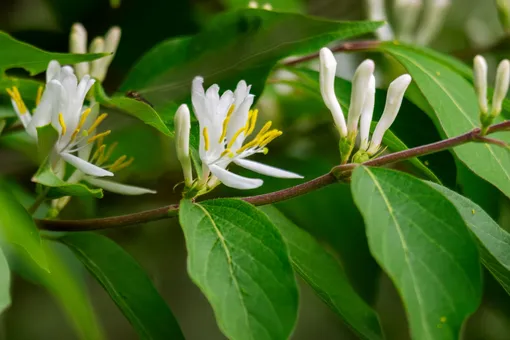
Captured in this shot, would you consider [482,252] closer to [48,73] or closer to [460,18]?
[48,73]

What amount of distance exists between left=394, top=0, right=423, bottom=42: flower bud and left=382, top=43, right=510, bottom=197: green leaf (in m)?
0.34

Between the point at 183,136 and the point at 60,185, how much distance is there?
90 mm

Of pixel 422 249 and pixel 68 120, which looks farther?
pixel 68 120

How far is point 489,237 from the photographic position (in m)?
0.46

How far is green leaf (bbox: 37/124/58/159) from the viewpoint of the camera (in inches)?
20.0

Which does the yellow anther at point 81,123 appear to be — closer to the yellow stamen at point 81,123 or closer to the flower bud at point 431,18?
the yellow stamen at point 81,123

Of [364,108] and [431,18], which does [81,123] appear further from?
[431,18]

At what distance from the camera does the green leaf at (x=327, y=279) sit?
505 mm

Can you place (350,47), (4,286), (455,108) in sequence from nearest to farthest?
1. (4,286)
2. (455,108)
3. (350,47)

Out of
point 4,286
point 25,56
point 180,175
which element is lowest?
point 180,175

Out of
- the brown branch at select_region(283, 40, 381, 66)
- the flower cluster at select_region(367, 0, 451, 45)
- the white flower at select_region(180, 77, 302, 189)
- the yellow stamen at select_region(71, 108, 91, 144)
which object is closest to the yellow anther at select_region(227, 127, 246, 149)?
the white flower at select_region(180, 77, 302, 189)

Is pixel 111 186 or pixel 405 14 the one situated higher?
pixel 405 14

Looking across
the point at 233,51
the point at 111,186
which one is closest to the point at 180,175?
the point at 233,51

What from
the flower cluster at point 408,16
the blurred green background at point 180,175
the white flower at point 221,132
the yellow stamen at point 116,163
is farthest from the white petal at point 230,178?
the flower cluster at point 408,16
